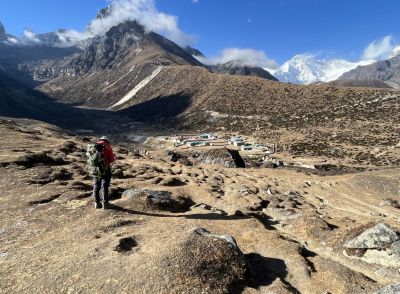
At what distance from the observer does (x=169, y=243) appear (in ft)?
40.3

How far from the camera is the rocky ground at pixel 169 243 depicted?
34.6ft

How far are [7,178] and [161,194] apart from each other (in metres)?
8.37

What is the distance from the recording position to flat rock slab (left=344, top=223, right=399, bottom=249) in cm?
1415

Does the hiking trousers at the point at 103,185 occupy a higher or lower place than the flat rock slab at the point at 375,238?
higher

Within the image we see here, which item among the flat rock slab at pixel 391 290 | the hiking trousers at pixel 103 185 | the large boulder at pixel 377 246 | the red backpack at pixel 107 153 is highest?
the red backpack at pixel 107 153

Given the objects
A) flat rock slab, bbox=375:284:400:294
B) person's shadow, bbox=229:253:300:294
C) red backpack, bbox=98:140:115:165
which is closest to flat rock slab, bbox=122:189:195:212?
red backpack, bbox=98:140:115:165

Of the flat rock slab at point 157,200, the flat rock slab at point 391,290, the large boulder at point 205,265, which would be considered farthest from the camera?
the flat rock slab at point 157,200

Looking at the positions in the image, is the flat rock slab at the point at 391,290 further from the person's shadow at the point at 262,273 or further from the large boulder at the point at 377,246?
the large boulder at the point at 377,246

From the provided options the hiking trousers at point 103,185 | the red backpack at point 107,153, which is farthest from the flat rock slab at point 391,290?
the red backpack at point 107,153

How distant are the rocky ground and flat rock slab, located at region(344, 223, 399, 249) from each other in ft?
0.12

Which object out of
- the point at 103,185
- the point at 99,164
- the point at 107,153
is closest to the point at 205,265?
the point at 103,185

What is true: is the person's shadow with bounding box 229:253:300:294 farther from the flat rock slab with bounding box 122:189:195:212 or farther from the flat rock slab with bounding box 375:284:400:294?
the flat rock slab with bounding box 122:189:195:212

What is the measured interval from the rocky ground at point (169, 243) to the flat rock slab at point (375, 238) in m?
0.04

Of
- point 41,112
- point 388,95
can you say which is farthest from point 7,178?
point 41,112
